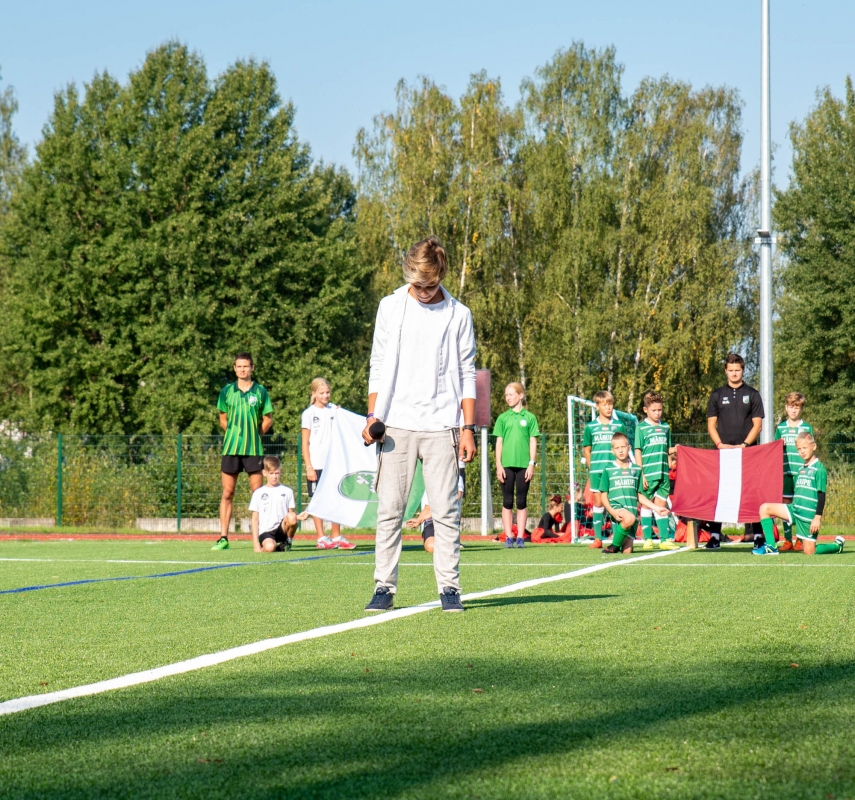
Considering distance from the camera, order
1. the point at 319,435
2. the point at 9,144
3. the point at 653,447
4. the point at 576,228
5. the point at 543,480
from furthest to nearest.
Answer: the point at 9,144, the point at 576,228, the point at 543,480, the point at 319,435, the point at 653,447

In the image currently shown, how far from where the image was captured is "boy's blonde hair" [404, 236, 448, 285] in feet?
21.1

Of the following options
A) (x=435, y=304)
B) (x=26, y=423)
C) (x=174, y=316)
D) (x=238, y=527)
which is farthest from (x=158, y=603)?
(x=26, y=423)

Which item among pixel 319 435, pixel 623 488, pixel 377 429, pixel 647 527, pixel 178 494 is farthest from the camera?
pixel 178 494

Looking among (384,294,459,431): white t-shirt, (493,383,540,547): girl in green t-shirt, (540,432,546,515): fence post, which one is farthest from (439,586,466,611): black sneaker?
(540,432,546,515): fence post

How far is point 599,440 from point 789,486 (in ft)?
8.11

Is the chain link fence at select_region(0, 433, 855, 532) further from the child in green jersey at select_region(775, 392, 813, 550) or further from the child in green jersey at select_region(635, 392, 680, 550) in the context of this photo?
→ the child in green jersey at select_region(775, 392, 813, 550)

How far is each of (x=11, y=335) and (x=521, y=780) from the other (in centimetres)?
4192

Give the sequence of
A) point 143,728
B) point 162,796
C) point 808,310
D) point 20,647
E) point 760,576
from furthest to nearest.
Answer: point 808,310 → point 760,576 → point 20,647 → point 143,728 → point 162,796

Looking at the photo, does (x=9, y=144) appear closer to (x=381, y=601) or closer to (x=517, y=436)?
(x=517, y=436)

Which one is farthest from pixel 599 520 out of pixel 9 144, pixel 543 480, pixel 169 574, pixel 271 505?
pixel 9 144

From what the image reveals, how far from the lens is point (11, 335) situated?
4194 cm

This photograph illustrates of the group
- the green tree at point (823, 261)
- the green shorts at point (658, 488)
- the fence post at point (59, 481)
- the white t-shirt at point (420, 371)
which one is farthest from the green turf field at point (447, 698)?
the green tree at point (823, 261)

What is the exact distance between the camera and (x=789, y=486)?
13.7m

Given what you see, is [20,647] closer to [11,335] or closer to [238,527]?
[238,527]
